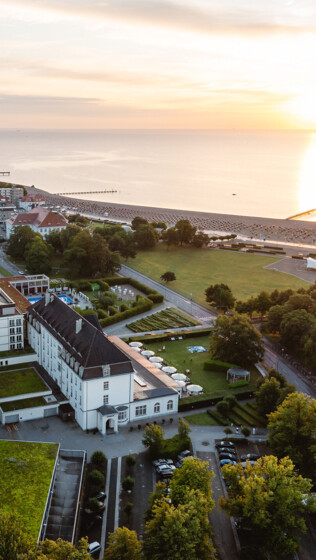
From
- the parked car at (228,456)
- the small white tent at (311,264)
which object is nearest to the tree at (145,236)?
the small white tent at (311,264)

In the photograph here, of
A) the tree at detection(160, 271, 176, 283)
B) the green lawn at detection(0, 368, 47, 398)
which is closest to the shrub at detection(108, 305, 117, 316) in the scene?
the tree at detection(160, 271, 176, 283)

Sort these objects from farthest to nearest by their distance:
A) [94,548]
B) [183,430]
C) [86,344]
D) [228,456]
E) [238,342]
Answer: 1. [238,342]
2. [86,344]
3. [183,430]
4. [228,456]
5. [94,548]

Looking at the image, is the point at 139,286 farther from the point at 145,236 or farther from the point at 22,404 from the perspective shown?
the point at 22,404

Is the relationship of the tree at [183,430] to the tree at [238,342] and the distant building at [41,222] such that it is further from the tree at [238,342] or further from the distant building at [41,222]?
the distant building at [41,222]

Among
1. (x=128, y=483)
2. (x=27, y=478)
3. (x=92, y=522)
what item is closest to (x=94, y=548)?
(x=92, y=522)

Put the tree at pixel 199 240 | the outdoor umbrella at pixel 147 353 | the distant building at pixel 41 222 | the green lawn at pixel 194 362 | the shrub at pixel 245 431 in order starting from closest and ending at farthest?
the shrub at pixel 245 431 < the green lawn at pixel 194 362 < the outdoor umbrella at pixel 147 353 < the distant building at pixel 41 222 < the tree at pixel 199 240

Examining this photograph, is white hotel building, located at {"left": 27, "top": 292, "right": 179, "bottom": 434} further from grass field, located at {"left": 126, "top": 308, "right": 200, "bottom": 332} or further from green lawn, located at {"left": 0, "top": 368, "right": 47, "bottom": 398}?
grass field, located at {"left": 126, "top": 308, "right": 200, "bottom": 332}

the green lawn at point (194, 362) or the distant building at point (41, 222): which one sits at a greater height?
the distant building at point (41, 222)
